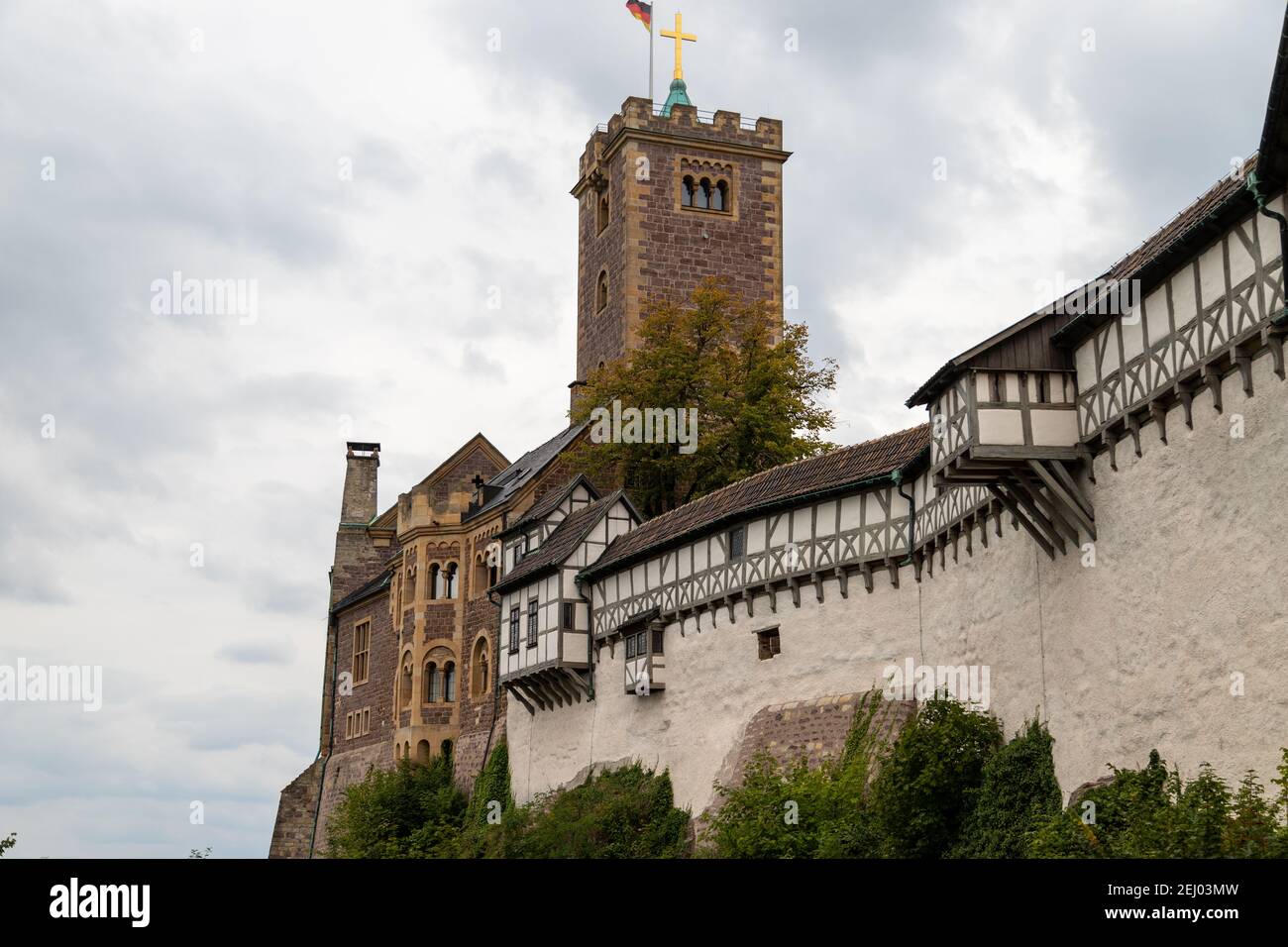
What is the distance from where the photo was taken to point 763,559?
33.2 meters

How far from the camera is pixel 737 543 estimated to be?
34406 millimetres

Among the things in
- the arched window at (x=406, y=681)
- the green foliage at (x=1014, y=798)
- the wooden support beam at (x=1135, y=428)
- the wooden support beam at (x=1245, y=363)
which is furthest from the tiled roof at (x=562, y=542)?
the wooden support beam at (x=1245, y=363)

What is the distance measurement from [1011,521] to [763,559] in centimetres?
878

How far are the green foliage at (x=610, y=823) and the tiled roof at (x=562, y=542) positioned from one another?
627 cm

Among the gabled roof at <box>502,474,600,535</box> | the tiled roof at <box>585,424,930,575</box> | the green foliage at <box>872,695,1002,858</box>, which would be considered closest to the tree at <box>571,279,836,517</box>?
the gabled roof at <box>502,474,600,535</box>

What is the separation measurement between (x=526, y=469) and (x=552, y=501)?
569cm

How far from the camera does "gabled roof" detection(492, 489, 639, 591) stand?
42062 millimetres

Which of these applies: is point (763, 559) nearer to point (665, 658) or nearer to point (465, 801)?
point (665, 658)

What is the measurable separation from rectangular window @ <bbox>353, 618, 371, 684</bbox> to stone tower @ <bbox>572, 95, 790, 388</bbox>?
13588 millimetres

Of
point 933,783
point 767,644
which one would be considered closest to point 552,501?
point 767,644

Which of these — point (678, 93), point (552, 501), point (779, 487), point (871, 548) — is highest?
point (678, 93)

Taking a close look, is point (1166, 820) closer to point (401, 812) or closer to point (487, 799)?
point (487, 799)

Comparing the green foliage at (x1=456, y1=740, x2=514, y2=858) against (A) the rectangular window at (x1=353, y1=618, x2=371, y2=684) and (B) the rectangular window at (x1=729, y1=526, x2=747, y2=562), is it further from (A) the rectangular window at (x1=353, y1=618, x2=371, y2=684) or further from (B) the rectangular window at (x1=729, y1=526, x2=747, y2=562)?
(A) the rectangular window at (x1=353, y1=618, x2=371, y2=684)

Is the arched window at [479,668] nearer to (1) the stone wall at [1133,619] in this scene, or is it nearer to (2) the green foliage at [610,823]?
(2) the green foliage at [610,823]
